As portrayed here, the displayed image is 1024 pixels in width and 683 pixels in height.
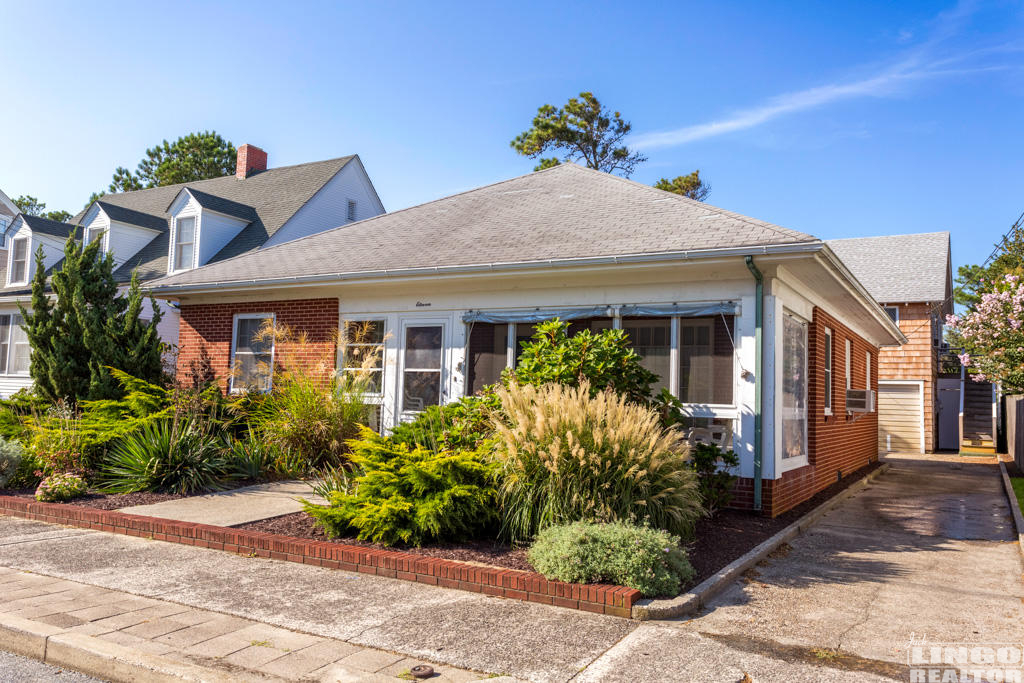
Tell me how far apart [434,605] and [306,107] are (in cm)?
843

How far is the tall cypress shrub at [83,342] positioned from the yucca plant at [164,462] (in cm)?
198

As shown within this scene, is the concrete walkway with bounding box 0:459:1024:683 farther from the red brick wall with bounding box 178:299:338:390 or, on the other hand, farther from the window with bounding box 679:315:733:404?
the red brick wall with bounding box 178:299:338:390

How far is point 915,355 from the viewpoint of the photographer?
73.2 feet

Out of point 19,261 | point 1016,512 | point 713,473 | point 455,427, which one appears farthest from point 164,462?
point 19,261

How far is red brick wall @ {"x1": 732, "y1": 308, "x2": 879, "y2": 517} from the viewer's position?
8.24 m

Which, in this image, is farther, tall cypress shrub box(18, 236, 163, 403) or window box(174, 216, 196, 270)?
window box(174, 216, 196, 270)

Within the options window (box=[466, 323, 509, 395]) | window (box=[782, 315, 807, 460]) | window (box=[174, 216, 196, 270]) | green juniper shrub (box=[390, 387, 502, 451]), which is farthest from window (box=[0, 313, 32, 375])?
window (box=[782, 315, 807, 460])

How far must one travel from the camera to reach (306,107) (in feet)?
35.4

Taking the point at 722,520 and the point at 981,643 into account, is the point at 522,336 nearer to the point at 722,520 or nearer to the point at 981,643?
the point at 722,520

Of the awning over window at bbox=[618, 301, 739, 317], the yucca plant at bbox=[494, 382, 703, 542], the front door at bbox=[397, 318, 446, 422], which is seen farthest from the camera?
the front door at bbox=[397, 318, 446, 422]

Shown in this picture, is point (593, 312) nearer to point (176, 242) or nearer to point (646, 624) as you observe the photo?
point (646, 624)

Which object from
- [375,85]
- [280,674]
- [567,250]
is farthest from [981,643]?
[375,85]

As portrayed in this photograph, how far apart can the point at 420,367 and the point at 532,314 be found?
2.13 meters

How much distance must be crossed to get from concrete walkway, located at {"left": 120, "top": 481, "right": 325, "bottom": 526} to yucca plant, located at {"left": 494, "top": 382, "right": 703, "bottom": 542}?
8.73 feet
